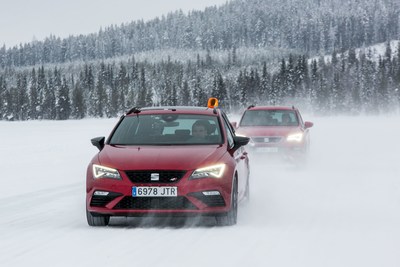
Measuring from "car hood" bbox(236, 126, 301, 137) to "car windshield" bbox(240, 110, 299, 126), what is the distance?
1.56ft

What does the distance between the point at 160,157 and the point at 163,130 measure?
1456 mm

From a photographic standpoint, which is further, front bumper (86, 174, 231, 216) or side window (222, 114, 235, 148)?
side window (222, 114, 235, 148)

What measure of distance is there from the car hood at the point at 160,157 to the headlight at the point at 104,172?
5 cm

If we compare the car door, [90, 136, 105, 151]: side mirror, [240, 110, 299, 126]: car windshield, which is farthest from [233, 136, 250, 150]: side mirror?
[240, 110, 299, 126]: car windshield

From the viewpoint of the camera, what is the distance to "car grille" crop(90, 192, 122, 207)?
24.3 ft

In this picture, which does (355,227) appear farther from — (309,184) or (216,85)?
(216,85)

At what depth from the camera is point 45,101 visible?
573 ft

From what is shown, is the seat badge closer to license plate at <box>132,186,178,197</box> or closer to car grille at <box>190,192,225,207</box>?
license plate at <box>132,186,178,197</box>

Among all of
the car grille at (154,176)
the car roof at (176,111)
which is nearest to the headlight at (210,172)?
the car grille at (154,176)

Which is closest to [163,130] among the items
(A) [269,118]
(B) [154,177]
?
(B) [154,177]

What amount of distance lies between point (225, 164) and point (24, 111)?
176165 millimetres

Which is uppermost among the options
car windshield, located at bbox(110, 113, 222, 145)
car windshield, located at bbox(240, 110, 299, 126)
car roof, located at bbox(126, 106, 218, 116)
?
car roof, located at bbox(126, 106, 218, 116)

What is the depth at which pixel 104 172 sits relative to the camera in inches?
297

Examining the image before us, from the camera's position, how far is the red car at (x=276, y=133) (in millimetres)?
15984
